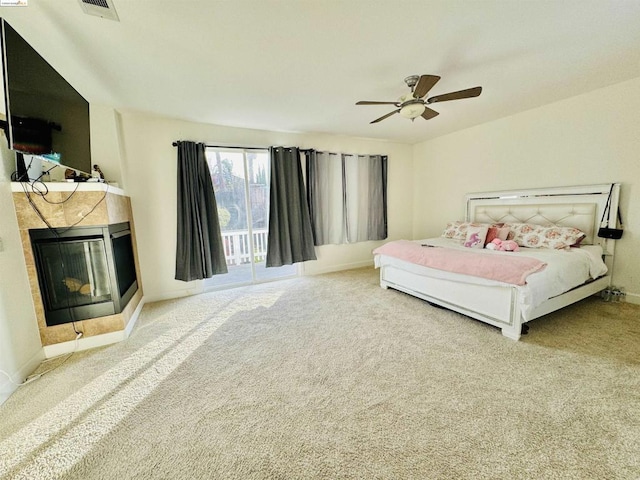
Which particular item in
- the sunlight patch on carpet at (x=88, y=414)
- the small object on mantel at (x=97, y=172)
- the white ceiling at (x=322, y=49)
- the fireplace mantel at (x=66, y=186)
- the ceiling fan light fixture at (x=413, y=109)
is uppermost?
the white ceiling at (x=322, y=49)

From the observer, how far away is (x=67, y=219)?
85.3 inches

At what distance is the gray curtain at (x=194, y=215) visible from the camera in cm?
337

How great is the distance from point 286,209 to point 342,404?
3000 millimetres

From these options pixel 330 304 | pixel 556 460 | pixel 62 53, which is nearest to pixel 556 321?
pixel 556 460

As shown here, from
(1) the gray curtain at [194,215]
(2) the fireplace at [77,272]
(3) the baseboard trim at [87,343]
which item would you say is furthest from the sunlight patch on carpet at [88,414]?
(1) the gray curtain at [194,215]

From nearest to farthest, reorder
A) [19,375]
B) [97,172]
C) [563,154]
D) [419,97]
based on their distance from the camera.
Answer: [19,375] → [419,97] → [97,172] → [563,154]

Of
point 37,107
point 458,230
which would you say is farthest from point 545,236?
point 37,107

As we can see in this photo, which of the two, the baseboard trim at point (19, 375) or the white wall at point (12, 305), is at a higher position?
the white wall at point (12, 305)

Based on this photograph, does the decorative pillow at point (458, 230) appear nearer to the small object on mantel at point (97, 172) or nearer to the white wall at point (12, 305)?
the small object on mantel at point (97, 172)

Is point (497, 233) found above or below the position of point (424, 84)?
below

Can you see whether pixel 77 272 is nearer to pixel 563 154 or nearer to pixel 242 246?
pixel 242 246

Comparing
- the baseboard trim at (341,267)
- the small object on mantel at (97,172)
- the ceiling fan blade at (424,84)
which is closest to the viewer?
the ceiling fan blade at (424,84)

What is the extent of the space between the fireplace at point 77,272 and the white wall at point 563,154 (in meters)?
5.10

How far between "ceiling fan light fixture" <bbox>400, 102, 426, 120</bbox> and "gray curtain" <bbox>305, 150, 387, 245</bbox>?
2010 mm
